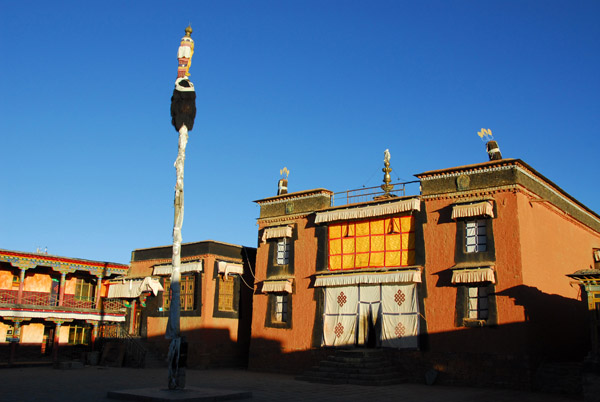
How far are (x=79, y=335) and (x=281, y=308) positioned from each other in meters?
14.0

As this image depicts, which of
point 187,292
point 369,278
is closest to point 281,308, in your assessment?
point 369,278

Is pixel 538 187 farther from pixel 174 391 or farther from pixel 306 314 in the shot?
pixel 174 391

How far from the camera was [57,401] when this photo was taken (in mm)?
12914

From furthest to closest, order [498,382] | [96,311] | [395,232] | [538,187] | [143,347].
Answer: [96,311]
[143,347]
[395,232]
[538,187]
[498,382]

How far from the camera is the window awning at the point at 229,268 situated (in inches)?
1078

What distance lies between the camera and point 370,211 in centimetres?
2262

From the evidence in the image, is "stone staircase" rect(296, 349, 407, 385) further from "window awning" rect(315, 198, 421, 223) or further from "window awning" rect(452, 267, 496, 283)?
"window awning" rect(315, 198, 421, 223)

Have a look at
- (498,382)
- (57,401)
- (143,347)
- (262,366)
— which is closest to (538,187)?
(498,382)

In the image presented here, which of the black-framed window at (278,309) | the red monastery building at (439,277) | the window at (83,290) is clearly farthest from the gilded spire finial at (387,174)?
the window at (83,290)

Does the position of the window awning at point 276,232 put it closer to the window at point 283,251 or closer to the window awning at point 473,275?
the window at point 283,251

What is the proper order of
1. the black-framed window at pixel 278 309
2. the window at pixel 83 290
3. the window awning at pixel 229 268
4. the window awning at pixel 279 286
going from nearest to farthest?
the window awning at pixel 279 286, the black-framed window at pixel 278 309, the window awning at pixel 229 268, the window at pixel 83 290

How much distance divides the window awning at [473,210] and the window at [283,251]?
8.32m

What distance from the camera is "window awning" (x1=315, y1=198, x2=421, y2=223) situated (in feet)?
70.5

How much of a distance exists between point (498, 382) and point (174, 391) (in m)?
10.6
